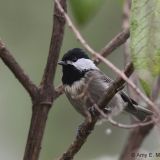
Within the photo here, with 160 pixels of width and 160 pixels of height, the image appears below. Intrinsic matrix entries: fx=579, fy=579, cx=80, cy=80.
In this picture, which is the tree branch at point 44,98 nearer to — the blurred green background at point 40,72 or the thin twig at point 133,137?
the thin twig at point 133,137

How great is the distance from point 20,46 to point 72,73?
162 centimetres

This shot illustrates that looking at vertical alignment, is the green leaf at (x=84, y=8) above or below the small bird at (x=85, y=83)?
above

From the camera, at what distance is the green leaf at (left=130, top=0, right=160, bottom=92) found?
44.4 inches

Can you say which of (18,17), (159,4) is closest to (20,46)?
(18,17)

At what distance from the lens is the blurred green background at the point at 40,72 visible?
154 inches

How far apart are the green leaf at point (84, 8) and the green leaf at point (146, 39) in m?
0.30

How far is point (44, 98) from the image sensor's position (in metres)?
1.79

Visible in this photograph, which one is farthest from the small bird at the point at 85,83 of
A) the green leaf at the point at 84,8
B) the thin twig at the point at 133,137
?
the green leaf at the point at 84,8

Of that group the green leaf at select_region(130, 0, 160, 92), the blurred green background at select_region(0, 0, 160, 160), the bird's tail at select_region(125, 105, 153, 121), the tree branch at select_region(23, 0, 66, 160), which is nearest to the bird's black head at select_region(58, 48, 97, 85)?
the bird's tail at select_region(125, 105, 153, 121)

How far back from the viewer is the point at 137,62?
113 centimetres

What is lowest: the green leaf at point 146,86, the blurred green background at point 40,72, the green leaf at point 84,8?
the blurred green background at point 40,72

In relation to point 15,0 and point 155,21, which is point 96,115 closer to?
point 155,21

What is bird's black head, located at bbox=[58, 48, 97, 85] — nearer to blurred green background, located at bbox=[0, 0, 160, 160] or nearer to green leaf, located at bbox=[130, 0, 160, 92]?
blurred green background, located at bbox=[0, 0, 160, 160]

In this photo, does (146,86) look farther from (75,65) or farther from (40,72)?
(40,72)
